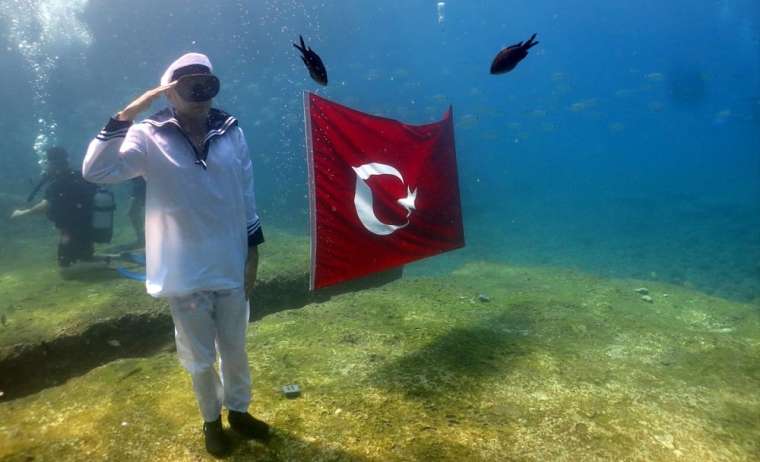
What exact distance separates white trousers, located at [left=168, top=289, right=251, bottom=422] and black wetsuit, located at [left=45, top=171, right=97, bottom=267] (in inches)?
256

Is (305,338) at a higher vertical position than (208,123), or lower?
lower

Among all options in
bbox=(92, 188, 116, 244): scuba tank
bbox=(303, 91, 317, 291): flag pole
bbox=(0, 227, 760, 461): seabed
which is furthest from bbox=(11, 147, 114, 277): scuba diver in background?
bbox=(303, 91, 317, 291): flag pole

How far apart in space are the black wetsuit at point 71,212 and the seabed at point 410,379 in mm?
1199

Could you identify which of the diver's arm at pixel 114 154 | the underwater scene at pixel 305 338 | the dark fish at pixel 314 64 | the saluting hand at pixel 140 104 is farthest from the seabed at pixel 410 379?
the dark fish at pixel 314 64

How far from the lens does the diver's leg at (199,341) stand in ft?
8.50

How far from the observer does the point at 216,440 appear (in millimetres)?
2840

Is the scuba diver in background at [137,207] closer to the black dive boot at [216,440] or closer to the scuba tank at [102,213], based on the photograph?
the scuba tank at [102,213]

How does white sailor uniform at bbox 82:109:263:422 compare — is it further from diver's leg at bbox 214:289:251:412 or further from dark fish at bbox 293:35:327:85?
dark fish at bbox 293:35:327:85

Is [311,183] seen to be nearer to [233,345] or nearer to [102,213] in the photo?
[233,345]

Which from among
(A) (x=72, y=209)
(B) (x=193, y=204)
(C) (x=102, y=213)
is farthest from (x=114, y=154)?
(A) (x=72, y=209)

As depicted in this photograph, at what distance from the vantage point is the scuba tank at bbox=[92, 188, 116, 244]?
7676 mm

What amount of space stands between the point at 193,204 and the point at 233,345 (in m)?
1.00

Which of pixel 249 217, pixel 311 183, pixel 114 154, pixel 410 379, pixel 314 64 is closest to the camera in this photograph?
pixel 114 154

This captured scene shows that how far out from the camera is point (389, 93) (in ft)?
128
